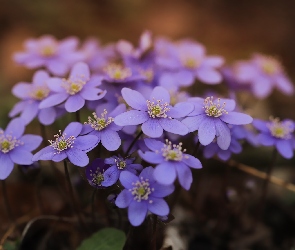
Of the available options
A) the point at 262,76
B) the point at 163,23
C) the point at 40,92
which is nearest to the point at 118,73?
the point at 40,92

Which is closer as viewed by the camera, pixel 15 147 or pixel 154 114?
pixel 154 114

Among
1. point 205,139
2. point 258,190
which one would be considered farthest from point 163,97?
point 258,190

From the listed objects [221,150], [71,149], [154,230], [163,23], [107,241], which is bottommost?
[163,23]

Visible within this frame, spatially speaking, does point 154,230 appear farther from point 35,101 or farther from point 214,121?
point 35,101

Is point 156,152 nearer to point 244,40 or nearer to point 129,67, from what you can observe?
point 129,67

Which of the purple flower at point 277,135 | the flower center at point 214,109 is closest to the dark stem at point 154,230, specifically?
the flower center at point 214,109

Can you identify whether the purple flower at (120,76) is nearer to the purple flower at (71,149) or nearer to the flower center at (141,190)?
the purple flower at (71,149)

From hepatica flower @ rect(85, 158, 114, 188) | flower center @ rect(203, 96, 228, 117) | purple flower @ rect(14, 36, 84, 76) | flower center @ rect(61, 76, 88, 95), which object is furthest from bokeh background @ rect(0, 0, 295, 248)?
hepatica flower @ rect(85, 158, 114, 188)
